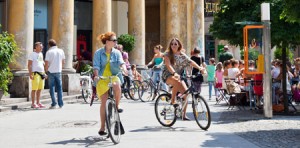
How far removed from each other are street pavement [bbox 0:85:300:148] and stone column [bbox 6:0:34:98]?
235cm

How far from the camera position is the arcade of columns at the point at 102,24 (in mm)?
14656

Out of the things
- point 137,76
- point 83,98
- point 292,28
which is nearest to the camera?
point 292,28

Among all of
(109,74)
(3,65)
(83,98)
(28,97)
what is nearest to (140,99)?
(83,98)

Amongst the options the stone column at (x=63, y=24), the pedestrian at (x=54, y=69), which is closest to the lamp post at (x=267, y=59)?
the pedestrian at (x=54, y=69)

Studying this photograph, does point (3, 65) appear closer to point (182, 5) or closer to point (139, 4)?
point (139, 4)

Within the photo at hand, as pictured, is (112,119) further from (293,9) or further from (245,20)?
(245,20)

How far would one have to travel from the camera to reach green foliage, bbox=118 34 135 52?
21.2 meters

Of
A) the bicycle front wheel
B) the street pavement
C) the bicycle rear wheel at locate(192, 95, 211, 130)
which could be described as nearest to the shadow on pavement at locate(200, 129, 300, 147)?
the street pavement

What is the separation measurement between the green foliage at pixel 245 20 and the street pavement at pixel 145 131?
1.90 m

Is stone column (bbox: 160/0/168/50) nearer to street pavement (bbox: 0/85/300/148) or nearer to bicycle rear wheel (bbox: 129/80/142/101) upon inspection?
bicycle rear wheel (bbox: 129/80/142/101)

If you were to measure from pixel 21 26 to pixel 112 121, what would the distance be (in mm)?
8347

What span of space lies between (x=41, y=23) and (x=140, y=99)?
899cm

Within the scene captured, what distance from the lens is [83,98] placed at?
51.7 feet

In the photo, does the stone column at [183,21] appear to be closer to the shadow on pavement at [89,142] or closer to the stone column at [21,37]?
the stone column at [21,37]
